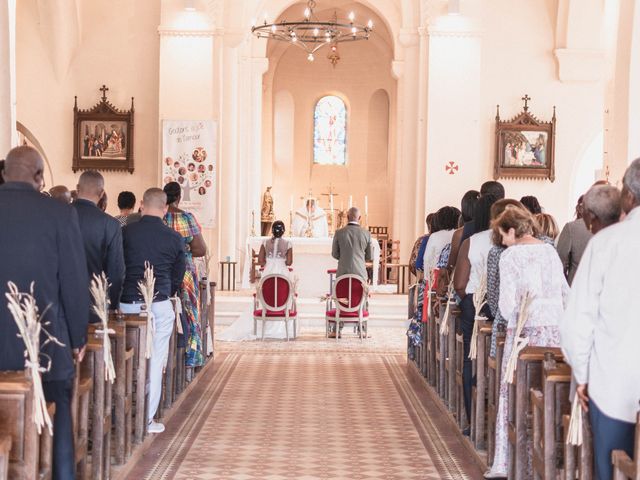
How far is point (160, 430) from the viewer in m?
7.86

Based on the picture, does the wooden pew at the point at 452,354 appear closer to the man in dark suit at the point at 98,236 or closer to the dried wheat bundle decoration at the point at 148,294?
the dried wheat bundle decoration at the point at 148,294

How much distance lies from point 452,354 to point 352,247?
5713 millimetres

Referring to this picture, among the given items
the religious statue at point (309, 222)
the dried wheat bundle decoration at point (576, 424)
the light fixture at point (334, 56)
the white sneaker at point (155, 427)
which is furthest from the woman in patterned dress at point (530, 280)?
the light fixture at point (334, 56)

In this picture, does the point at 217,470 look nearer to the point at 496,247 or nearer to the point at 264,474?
the point at 264,474

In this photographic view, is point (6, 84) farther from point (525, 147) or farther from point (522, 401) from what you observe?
point (525, 147)

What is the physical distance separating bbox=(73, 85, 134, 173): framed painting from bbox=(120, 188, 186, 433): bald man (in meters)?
11.4

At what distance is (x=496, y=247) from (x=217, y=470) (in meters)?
2.38

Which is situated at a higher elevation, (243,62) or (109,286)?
(243,62)

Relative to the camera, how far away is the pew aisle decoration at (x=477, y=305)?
6.93 metres

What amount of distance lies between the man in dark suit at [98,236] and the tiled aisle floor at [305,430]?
1354mm

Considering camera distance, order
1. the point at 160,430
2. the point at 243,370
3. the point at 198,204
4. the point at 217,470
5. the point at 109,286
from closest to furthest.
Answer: the point at 109,286 → the point at 217,470 → the point at 160,430 → the point at 243,370 → the point at 198,204

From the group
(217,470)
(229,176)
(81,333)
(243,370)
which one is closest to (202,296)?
(243,370)

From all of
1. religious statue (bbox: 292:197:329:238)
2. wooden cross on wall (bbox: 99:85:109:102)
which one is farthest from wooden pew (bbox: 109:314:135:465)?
religious statue (bbox: 292:197:329:238)

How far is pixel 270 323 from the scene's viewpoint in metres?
14.5
